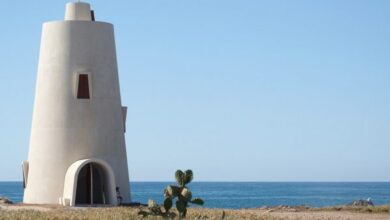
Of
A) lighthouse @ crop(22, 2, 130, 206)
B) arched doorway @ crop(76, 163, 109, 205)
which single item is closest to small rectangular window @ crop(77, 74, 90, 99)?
lighthouse @ crop(22, 2, 130, 206)

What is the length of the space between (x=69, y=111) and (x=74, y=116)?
278 mm

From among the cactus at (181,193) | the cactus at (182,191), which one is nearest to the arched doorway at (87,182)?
the cactus at (181,193)

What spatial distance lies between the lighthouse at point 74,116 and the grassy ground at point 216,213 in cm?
248

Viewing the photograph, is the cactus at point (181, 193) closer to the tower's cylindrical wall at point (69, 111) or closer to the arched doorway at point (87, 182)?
the arched doorway at point (87, 182)

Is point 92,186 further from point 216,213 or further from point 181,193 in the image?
point 181,193

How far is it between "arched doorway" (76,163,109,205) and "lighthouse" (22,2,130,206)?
0.05 meters

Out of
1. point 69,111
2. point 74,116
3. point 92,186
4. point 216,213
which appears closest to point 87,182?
point 92,186

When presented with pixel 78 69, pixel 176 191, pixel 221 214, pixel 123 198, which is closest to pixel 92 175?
pixel 123 198

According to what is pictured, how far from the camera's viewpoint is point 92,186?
1544 inches

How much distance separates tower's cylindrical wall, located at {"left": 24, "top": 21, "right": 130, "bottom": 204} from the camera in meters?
38.2

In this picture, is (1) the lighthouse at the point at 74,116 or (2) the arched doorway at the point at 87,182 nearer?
(2) the arched doorway at the point at 87,182

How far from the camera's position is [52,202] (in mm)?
38156

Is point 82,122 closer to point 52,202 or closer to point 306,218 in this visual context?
point 52,202

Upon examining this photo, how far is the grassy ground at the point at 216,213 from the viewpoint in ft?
96.3
